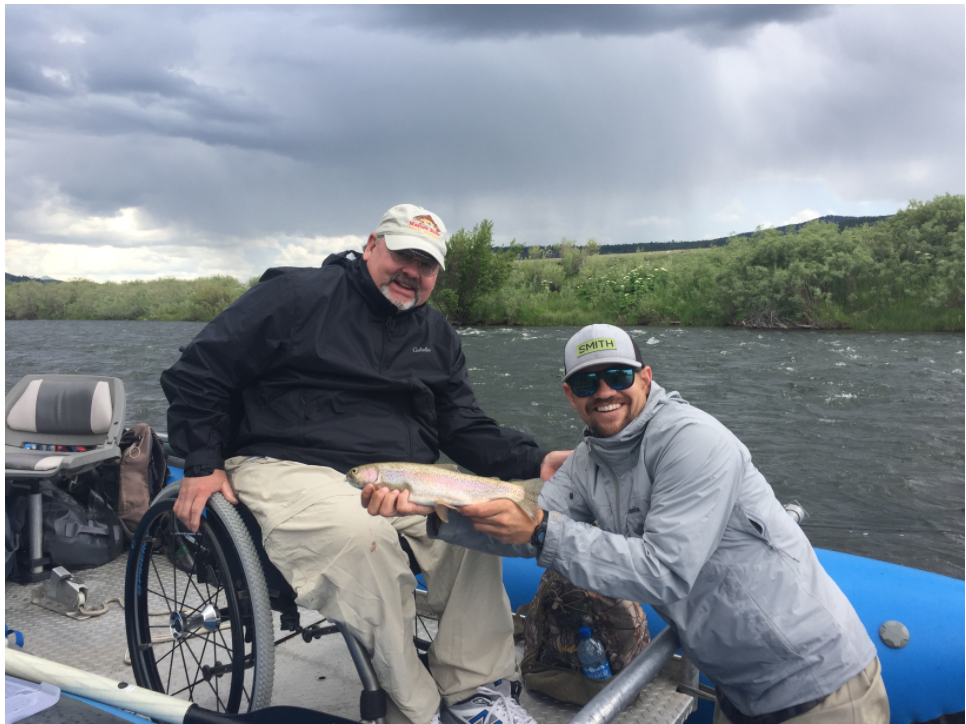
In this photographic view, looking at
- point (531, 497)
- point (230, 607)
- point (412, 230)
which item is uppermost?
point (412, 230)

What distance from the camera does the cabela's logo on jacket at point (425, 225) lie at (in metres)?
2.47

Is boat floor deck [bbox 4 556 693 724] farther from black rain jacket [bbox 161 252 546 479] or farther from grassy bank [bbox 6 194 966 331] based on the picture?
grassy bank [bbox 6 194 966 331]

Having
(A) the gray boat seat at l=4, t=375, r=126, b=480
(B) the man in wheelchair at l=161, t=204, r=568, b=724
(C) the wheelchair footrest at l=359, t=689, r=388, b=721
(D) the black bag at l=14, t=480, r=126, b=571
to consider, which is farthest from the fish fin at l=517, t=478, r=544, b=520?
(D) the black bag at l=14, t=480, r=126, b=571

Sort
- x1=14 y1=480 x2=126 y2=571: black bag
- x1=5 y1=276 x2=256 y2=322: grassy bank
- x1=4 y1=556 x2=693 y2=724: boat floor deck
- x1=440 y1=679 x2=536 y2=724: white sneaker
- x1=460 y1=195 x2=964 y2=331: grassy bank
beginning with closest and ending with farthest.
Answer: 1. x1=440 y1=679 x2=536 y2=724: white sneaker
2. x1=4 y1=556 x2=693 y2=724: boat floor deck
3. x1=14 y1=480 x2=126 y2=571: black bag
4. x1=460 y1=195 x2=964 y2=331: grassy bank
5. x1=5 y1=276 x2=256 y2=322: grassy bank

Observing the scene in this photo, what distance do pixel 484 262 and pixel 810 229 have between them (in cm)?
1573

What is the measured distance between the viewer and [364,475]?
186cm

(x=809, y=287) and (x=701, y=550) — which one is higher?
(x=809, y=287)

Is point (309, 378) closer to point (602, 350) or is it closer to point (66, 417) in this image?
point (602, 350)

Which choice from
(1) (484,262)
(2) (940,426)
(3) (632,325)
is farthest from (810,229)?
(2) (940,426)

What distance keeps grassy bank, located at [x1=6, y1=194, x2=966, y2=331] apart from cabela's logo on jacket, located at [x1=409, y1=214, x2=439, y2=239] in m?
26.6

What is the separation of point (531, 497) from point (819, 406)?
12.3 m

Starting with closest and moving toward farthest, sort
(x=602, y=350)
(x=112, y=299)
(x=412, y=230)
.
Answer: (x=602, y=350) → (x=412, y=230) → (x=112, y=299)

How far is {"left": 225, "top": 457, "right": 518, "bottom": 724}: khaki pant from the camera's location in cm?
187

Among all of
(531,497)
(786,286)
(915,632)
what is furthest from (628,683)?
(786,286)
